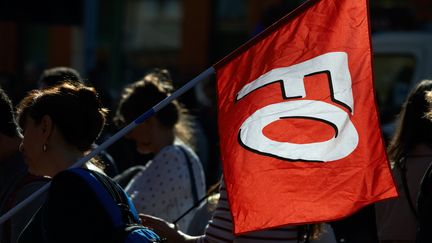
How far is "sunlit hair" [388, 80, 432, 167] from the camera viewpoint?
15.5ft

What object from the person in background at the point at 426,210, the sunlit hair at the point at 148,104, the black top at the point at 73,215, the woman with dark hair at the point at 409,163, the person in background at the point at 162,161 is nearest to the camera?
the black top at the point at 73,215

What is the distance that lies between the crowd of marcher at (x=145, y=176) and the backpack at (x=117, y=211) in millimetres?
34

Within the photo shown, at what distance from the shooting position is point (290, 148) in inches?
145

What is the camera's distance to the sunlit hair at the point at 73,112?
11.9 feet

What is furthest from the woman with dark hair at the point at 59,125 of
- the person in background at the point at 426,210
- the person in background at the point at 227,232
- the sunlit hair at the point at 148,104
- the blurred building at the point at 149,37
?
Result: the blurred building at the point at 149,37

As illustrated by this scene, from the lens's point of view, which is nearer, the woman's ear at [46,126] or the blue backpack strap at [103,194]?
the blue backpack strap at [103,194]

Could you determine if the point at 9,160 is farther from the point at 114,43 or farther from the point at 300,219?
the point at 114,43

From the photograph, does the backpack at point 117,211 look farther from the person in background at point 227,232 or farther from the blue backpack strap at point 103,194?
the person in background at point 227,232

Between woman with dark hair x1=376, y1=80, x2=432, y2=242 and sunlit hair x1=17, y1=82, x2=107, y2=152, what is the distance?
1654 millimetres

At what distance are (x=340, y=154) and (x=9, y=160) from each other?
1.49 metres

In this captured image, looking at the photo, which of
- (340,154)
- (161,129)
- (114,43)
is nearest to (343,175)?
(340,154)

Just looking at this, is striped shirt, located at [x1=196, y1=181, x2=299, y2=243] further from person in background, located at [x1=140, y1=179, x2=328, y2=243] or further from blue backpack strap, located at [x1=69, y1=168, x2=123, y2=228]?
blue backpack strap, located at [x1=69, y1=168, x2=123, y2=228]

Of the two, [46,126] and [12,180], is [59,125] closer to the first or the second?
[46,126]

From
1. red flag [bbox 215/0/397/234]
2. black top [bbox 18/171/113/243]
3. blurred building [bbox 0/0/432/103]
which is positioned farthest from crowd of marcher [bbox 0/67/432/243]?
blurred building [bbox 0/0/432/103]
